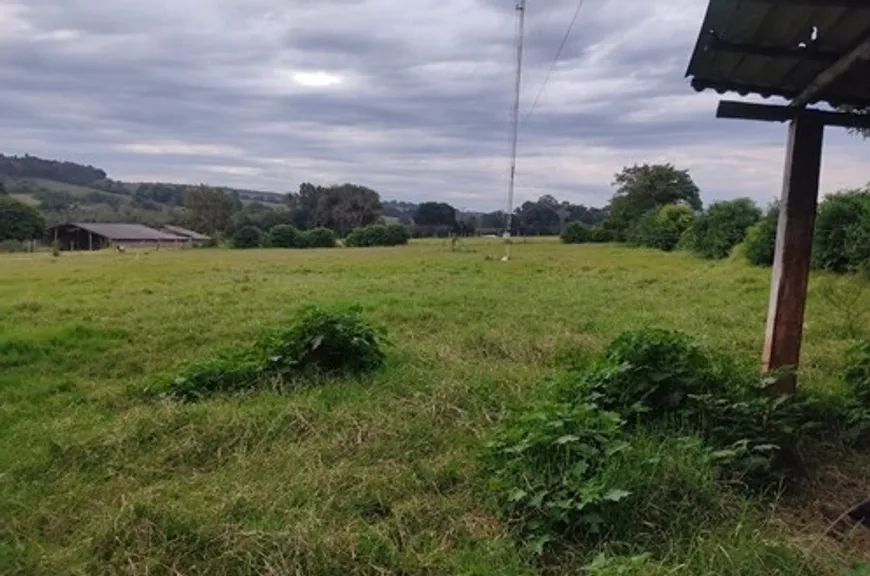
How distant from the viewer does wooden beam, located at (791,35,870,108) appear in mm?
3242

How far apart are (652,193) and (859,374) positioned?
38.8 meters

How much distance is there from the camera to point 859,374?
430 cm

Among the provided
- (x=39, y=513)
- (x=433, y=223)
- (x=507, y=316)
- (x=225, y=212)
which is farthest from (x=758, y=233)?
(x=225, y=212)

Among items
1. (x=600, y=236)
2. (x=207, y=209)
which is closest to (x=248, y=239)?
(x=207, y=209)

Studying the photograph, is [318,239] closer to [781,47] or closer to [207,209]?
[207,209]

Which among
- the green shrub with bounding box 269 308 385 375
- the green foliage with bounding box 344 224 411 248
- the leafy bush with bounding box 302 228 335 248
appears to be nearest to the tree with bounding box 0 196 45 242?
the leafy bush with bounding box 302 228 335 248

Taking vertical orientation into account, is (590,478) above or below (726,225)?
below

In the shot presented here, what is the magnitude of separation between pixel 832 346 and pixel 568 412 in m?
4.21

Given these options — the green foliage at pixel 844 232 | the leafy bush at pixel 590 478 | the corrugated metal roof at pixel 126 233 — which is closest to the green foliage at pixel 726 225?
the green foliage at pixel 844 232

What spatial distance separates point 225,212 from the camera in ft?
198

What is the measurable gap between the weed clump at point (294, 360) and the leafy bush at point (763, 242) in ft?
44.4

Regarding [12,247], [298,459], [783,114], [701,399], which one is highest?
[783,114]

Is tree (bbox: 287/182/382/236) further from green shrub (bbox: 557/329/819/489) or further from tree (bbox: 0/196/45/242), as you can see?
green shrub (bbox: 557/329/819/489)

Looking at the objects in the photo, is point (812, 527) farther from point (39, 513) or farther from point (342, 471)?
point (39, 513)
